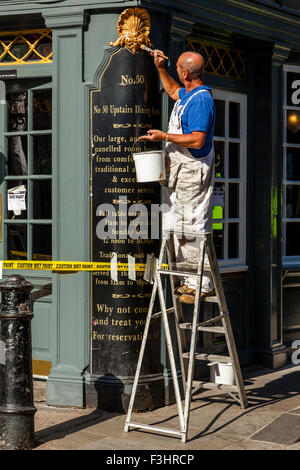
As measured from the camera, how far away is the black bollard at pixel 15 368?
5848mm

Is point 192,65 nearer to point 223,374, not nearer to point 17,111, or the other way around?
point 17,111

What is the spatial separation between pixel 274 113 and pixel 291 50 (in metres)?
0.74

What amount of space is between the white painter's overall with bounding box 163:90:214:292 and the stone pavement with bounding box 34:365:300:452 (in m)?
1.14

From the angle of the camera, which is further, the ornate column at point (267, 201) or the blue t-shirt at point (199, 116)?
the ornate column at point (267, 201)

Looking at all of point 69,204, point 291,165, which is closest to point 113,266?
point 69,204

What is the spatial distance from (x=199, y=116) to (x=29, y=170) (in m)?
2.09

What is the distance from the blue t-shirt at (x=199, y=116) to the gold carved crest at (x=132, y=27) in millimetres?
861

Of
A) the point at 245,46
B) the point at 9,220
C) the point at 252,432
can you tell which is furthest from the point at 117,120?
the point at 252,432

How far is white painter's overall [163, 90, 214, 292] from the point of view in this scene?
634 centimetres

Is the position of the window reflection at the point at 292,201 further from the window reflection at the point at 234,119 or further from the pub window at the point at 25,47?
the pub window at the point at 25,47

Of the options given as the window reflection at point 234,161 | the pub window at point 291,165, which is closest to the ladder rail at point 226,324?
the window reflection at point 234,161

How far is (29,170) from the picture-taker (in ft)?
25.1

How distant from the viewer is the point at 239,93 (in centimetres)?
855

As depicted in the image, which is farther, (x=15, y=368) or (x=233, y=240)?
(x=233, y=240)
